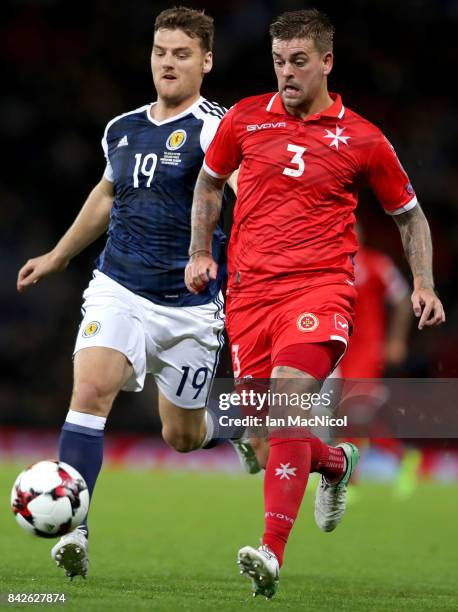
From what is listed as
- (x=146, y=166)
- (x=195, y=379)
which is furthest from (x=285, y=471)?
(x=146, y=166)

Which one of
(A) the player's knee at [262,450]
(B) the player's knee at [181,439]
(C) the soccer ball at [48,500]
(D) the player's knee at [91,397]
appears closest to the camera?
(C) the soccer ball at [48,500]

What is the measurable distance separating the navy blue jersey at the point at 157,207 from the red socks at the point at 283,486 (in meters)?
1.17

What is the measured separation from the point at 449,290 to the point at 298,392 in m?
10.8

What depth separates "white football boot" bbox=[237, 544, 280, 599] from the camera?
4609 millimetres

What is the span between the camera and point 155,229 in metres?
5.83

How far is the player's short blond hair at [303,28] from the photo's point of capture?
524cm

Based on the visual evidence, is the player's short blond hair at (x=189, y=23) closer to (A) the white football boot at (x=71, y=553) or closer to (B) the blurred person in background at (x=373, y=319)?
(A) the white football boot at (x=71, y=553)

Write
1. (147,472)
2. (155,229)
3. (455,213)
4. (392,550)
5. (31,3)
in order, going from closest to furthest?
(155,229)
(392,550)
(147,472)
(455,213)
(31,3)

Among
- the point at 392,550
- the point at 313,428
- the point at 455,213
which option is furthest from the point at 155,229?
the point at 455,213

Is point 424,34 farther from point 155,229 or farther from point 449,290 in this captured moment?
point 155,229

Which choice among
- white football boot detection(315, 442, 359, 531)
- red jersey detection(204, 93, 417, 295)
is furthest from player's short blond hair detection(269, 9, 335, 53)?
white football boot detection(315, 442, 359, 531)

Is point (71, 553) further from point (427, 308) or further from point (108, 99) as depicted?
point (108, 99)

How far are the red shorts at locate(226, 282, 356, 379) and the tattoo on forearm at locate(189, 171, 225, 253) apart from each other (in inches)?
13.0

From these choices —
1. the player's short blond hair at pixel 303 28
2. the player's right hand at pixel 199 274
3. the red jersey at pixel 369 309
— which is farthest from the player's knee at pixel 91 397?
the red jersey at pixel 369 309
